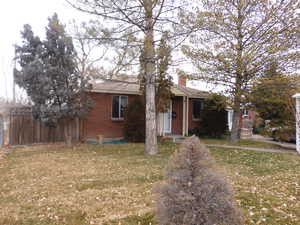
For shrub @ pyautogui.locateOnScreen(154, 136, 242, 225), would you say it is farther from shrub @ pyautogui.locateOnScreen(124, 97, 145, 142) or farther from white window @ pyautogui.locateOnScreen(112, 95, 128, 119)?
white window @ pyautogui.locateOnScreen(112, 95, 128, 119)

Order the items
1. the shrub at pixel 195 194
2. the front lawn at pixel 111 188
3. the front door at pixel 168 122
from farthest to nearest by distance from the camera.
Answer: the front door at pixel 168 122
the front lawn at pixel 111 188
the shrub at pixel 195 194

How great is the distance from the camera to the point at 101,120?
12.7m

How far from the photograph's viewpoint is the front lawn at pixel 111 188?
345cm

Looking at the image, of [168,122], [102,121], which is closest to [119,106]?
[102,121]

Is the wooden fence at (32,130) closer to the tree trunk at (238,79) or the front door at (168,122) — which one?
the front door at (168,122)

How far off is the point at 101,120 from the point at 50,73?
4.16 meters

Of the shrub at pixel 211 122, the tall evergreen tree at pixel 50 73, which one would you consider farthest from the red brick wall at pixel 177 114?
the tall evergreen tree at pixel 50 73

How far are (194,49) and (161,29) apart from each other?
269cm

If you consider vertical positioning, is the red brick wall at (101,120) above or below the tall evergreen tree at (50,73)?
below

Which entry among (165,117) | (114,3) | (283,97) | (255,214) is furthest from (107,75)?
(283,97)

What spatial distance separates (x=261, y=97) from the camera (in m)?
10.8

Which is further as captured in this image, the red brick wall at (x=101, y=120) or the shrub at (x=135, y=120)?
the red brick wall at (x=101, y=120)

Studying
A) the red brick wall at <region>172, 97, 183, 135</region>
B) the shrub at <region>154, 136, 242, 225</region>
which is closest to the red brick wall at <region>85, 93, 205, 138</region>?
the red brick wall at <region>172, 97, 183, 135</region>

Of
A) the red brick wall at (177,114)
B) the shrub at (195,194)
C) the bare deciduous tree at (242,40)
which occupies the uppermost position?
the bare deciduous tree at (242,40)
